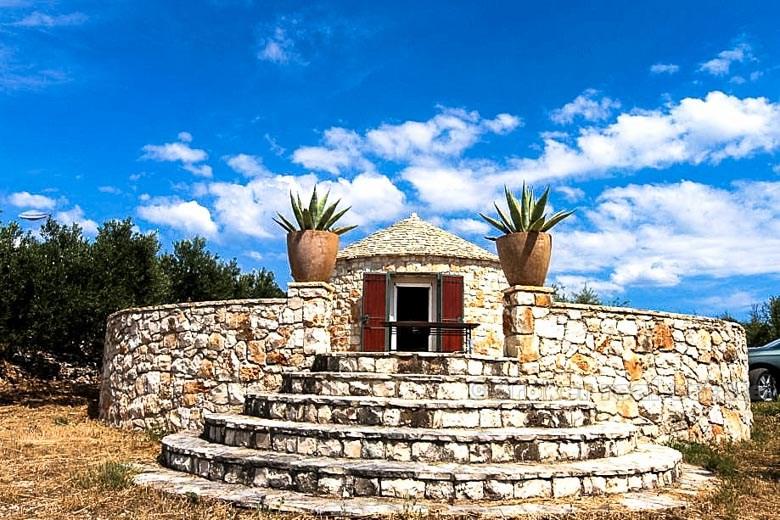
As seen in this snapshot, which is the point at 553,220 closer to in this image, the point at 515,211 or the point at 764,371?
the point at 515,211

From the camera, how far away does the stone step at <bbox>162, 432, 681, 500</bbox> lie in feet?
17.8

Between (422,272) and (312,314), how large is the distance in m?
6.46

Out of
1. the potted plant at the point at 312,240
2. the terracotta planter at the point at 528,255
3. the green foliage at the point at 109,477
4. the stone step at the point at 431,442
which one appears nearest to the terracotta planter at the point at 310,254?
the potted plant at the point at 312,240

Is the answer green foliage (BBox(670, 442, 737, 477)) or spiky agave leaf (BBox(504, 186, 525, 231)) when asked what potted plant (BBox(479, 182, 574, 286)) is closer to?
spiky agave leaf (BBox(504, 186, 525, 231))

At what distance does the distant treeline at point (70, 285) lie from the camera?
13.1 metres

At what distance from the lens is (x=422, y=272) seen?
14930 millimetres

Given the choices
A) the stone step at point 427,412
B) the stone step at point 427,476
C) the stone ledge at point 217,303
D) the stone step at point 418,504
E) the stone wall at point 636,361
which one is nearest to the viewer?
the stone step at point 418,504

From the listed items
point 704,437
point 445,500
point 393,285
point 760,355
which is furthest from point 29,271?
point 760,355

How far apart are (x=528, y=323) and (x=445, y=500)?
3.74m

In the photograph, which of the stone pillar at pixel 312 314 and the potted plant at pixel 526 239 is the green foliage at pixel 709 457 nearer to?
the potted plant at pixel 526 239

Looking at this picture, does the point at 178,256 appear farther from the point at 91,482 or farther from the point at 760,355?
the point at 760,355

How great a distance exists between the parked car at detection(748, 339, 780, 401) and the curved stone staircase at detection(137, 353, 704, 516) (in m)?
6.79

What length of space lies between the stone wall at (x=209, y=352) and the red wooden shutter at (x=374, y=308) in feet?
18.7

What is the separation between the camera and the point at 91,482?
6043 millimetres
